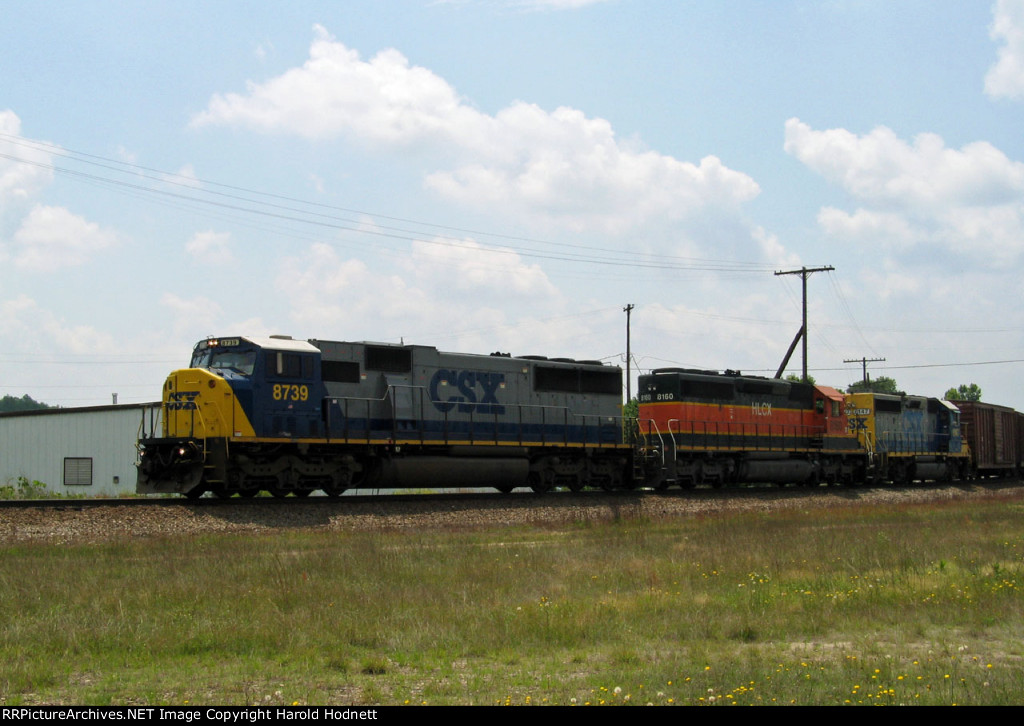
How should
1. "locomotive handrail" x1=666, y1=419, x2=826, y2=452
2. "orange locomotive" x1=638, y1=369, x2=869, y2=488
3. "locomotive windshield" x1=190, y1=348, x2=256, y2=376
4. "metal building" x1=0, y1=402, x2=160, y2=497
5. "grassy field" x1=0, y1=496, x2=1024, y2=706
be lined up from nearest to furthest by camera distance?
"grassy field" x1=0, y1=496, x2=1024, y2=706, "locomotive windshield" x1=190, y1=348, x2=256, y2=376, "orange locomotive" x1=638, y1=369, x2=869, y2=488, "locomotive handrail" x1=666, y1=419, x2=826, y2=452, "metal building" x1=0, y1=402, x2=160, y2=497

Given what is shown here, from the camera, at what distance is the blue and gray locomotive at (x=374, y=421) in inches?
808

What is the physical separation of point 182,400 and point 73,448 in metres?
21.0

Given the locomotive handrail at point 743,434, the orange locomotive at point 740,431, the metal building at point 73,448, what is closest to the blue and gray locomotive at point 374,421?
the orange locomotive at point 740,431

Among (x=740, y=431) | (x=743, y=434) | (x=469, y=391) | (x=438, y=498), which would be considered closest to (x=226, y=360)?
(x=438, y=498)

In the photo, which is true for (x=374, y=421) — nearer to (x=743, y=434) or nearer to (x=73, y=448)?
(x=743, y=434)

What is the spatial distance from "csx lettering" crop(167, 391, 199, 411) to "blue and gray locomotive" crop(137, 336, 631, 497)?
3 centimetres

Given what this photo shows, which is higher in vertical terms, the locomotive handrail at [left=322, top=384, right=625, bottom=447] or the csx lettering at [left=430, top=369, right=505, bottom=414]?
the csx lettering at [left=430, top=369, right=505, bottom=414]

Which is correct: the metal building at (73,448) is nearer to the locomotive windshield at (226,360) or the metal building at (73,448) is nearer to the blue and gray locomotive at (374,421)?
the locomotive windshield at (226,360)

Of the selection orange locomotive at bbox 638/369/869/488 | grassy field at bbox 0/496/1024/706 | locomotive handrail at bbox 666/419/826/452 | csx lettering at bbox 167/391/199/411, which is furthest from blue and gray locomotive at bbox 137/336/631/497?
grassy field at bbox 0/496/1024/706

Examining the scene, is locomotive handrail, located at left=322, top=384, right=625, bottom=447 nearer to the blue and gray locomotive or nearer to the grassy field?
the blue and gray locomotive

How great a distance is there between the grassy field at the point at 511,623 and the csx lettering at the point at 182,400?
5032mm

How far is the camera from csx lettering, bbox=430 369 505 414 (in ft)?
80.8

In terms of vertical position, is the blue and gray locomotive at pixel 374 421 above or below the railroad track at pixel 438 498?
above

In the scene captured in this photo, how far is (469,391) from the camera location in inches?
996
